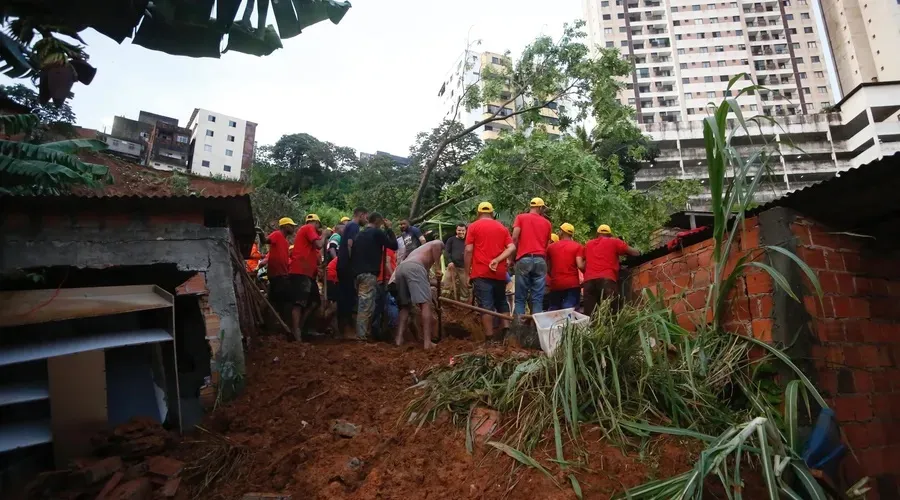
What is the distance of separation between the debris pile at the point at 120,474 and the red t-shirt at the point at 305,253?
136 inches

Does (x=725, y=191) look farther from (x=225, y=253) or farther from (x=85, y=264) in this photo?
(x=85, y=264)

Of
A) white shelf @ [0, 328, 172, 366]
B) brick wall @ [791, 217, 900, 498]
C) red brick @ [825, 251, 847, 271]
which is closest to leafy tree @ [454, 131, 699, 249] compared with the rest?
brick wall @ [791, 217, 900, 498]

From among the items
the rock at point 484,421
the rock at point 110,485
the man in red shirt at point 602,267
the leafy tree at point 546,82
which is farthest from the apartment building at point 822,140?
the rock at point 110,485

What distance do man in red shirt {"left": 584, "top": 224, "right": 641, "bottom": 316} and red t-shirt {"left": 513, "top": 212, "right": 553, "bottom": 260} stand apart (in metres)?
0.58

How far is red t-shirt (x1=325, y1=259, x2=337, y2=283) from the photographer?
27.0 ft

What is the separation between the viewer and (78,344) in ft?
14.2

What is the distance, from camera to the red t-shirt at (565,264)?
277 inches

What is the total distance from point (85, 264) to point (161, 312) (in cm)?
105

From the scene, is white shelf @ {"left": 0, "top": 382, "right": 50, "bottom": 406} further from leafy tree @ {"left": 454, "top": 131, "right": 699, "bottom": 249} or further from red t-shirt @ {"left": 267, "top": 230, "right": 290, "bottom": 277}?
leafy tree @ {"left": 454, "top": 131, "right": 699, "bottom": 249}

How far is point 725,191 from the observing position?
12.2 feet

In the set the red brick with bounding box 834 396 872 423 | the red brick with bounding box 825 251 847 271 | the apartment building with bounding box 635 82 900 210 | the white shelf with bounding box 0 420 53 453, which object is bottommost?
the red brick with bounding box 834 396 872 423

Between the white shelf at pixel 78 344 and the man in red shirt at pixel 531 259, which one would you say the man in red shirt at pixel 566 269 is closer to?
the man in red shirt at pixel 531 259

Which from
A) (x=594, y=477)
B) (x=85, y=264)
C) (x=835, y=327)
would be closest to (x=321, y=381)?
(x=85, y=264)

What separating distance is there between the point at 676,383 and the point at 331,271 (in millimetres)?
5814
